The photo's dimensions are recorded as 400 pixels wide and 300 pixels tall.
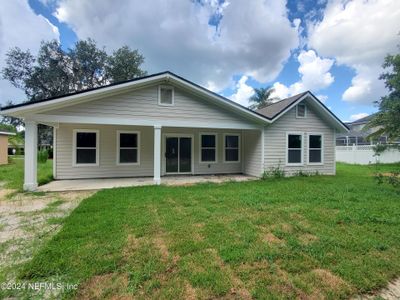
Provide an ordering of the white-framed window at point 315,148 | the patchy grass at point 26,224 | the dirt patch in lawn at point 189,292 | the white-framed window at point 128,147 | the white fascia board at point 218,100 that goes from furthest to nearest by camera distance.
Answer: the white-framed window at point 315,148, the white-framed window at point 128,147, the white fascia board at point 218,100, the patchy grass at point 26,224, the dirt patch in lawn at point 189,292

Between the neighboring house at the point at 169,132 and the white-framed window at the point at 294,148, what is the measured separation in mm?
52

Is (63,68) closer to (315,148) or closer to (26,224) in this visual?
(26,224)

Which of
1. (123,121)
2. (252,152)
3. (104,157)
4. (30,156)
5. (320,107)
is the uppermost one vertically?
(320,107)

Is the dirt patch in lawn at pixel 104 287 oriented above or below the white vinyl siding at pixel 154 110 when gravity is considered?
below

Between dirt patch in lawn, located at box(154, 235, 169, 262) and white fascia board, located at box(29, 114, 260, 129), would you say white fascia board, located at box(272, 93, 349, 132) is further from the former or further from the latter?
dirt patch in lawn, located at box(154, 235, 169, 262)

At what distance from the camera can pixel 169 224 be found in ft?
13.9

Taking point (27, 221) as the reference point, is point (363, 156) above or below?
above

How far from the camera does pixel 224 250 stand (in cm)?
314

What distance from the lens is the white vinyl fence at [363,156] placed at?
778 inches

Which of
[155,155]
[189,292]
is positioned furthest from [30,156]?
[189,292]

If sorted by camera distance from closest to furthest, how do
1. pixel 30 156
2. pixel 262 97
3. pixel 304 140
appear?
pixel 30 156 < pixel 304 140 < pixel 262 97

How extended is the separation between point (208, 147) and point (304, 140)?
16.4 feet

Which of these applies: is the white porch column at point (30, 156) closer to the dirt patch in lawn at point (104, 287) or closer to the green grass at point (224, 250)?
the green grass at point (224, 250)

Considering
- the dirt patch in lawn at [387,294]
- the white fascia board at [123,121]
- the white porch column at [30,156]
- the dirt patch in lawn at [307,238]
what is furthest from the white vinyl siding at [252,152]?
the white porch column at [30,156]
